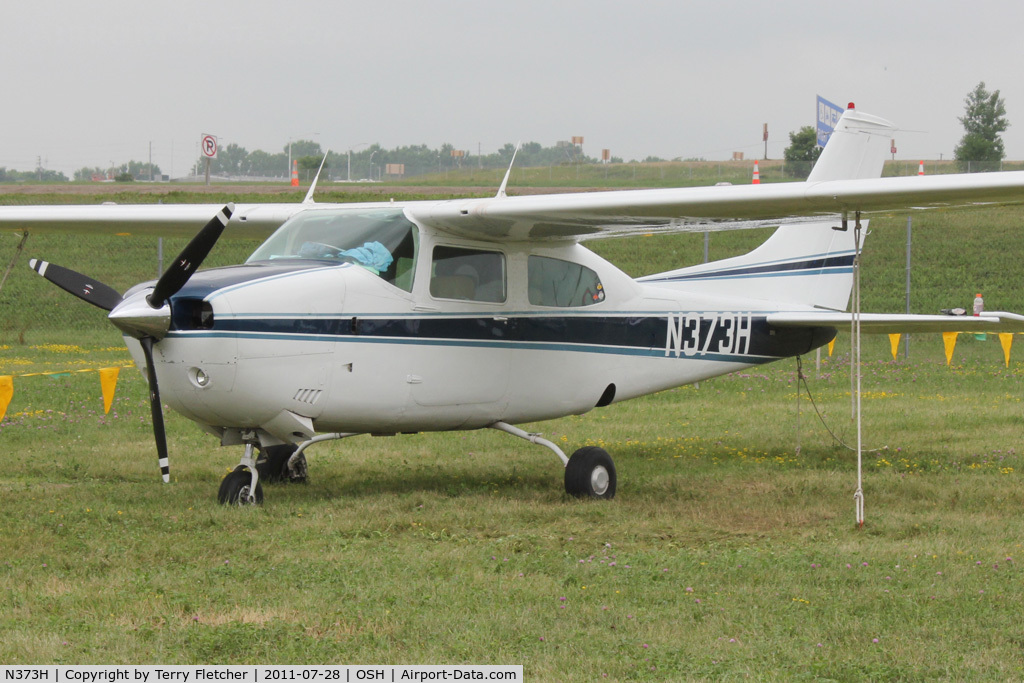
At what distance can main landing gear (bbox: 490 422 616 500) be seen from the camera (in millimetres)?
9477

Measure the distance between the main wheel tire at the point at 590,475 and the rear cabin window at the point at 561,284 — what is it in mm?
1437

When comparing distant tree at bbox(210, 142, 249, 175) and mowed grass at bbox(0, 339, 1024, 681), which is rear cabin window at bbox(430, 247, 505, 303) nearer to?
mowed grass at bbox(0, 339, 1024, 681)

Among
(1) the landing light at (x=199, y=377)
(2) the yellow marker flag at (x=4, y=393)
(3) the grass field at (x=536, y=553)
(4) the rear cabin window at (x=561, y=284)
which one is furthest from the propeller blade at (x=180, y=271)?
(2) the yellow marker flag at (x=4, y=393)

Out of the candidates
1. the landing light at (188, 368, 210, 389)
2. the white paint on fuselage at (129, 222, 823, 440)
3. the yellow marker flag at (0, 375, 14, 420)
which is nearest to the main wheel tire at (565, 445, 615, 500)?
the white paint on fuselage at (129, 222, 823, 440)

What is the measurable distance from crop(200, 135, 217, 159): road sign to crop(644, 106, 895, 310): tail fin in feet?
90.9

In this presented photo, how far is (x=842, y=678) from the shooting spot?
15.7 feet

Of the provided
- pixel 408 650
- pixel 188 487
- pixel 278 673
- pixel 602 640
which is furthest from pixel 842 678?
pixel 188 487

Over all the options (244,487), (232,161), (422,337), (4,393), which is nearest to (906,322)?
(422,337)

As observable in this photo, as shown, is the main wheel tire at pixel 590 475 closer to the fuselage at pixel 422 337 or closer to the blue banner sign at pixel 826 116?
the fuselage at pixel 422 337

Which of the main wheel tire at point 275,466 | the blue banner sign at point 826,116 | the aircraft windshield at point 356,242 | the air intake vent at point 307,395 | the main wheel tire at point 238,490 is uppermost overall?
the blue banner sign at point 826,116

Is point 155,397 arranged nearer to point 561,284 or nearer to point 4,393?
point 561,284

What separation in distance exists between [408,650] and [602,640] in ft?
3.08

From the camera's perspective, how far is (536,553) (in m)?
7.10

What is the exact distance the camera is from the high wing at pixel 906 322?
10.3 metres
